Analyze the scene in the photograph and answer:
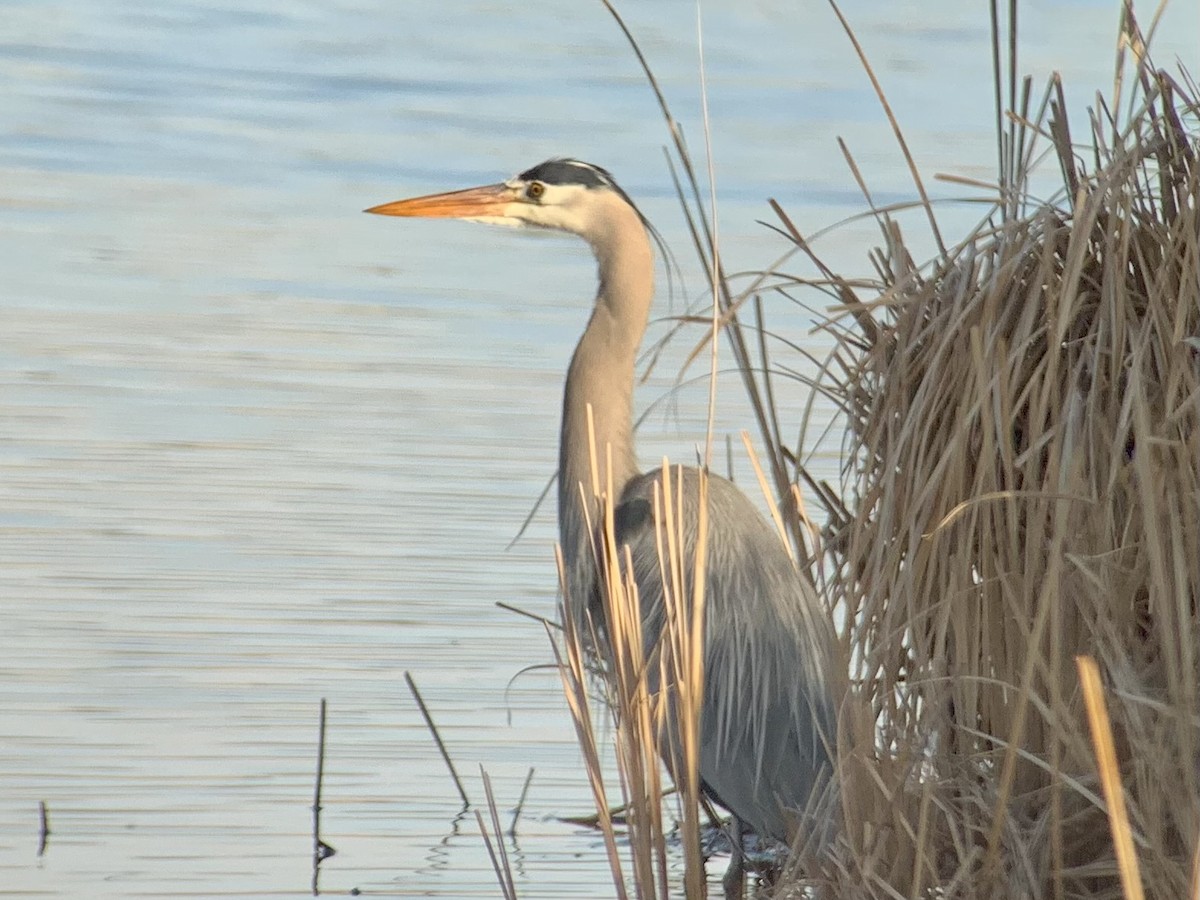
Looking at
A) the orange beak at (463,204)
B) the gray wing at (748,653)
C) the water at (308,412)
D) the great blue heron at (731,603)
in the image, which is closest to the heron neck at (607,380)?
the great blue heron at (731,603)

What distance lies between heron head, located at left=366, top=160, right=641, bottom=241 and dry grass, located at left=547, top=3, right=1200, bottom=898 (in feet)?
5.95

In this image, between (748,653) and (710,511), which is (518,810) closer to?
(748,653)

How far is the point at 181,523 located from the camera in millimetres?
5461

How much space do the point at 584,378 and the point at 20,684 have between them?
127 centimetres

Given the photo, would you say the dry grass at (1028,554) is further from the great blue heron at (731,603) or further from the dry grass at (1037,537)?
the great blue heron at (731,603)

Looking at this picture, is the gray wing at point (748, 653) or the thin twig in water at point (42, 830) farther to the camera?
the gray wing at point (748, 653)

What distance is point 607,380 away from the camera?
4691 mm

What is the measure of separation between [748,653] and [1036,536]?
159cm

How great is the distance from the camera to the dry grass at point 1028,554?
2678mm

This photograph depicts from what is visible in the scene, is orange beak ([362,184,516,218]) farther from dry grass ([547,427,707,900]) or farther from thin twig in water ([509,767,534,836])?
dry grass ([547,427,707,900])

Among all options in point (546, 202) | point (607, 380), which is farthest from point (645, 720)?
point (546, 202)

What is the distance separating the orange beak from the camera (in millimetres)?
5008

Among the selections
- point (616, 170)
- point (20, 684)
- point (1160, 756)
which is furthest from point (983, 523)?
point (616, 170)

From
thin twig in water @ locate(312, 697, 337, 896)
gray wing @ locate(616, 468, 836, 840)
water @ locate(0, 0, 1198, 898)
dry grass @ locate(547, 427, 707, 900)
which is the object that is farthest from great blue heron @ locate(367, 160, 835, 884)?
dry grass @ locate(547, 427, 707, 900)
